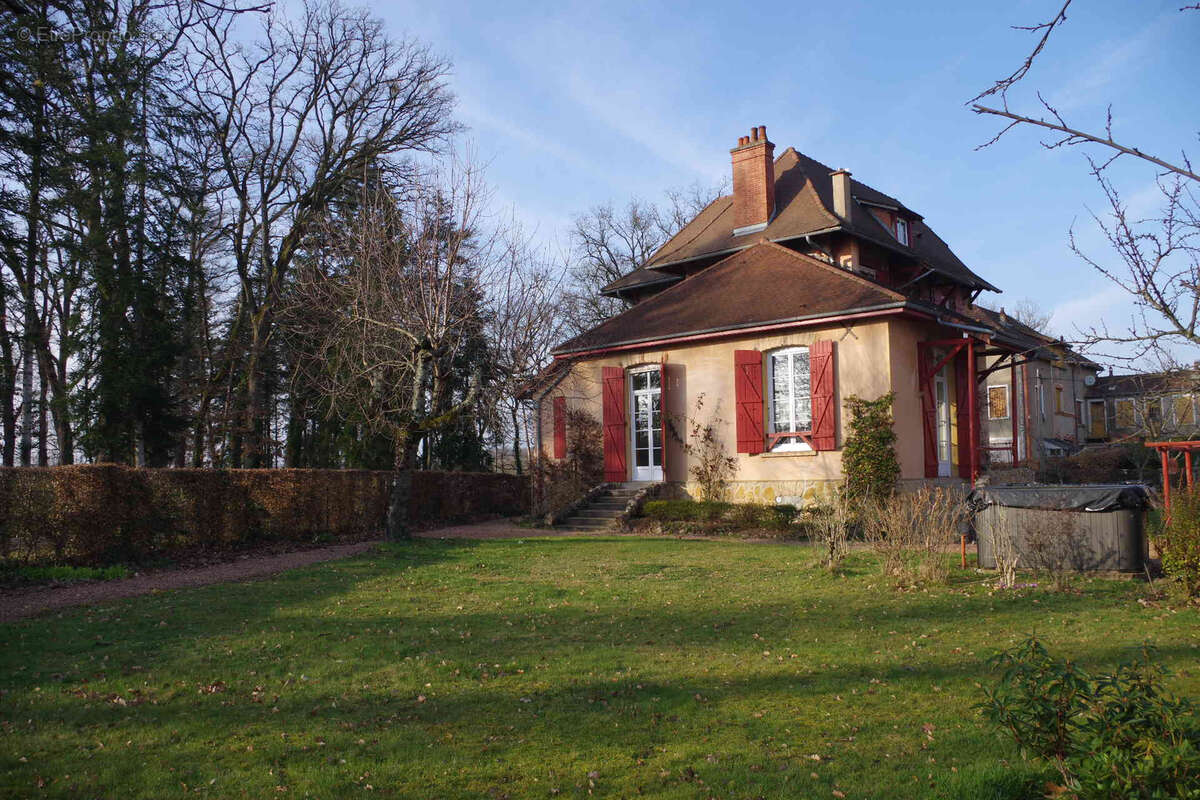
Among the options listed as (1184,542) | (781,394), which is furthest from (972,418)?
(1184,542)

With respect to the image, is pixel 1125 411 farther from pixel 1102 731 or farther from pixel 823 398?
pixel 823 398

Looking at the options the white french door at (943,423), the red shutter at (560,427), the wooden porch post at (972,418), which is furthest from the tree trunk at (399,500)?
the white french door at (943,423)

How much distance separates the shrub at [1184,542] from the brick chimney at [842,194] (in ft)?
41.5

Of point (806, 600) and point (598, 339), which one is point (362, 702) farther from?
point (598, 339)

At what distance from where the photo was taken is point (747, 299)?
688 inches

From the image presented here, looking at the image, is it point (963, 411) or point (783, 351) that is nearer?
point (783, 351)

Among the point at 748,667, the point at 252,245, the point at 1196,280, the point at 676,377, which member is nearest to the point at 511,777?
the point at 748,667

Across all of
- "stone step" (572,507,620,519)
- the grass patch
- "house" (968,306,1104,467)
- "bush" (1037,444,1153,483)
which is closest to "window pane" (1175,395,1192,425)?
the grass patch

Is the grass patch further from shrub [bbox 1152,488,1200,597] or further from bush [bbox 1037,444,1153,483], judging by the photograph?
bush [bbox 1037,444,1153,483]

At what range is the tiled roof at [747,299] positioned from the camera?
15875 millimetres

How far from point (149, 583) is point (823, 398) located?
11261 millimetres

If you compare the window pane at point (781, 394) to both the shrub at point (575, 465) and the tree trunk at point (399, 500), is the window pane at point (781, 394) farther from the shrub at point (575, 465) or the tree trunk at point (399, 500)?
the tree trunk at point (399, 500)

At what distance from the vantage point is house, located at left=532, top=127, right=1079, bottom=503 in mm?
15758

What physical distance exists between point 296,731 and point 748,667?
3.02 metres
